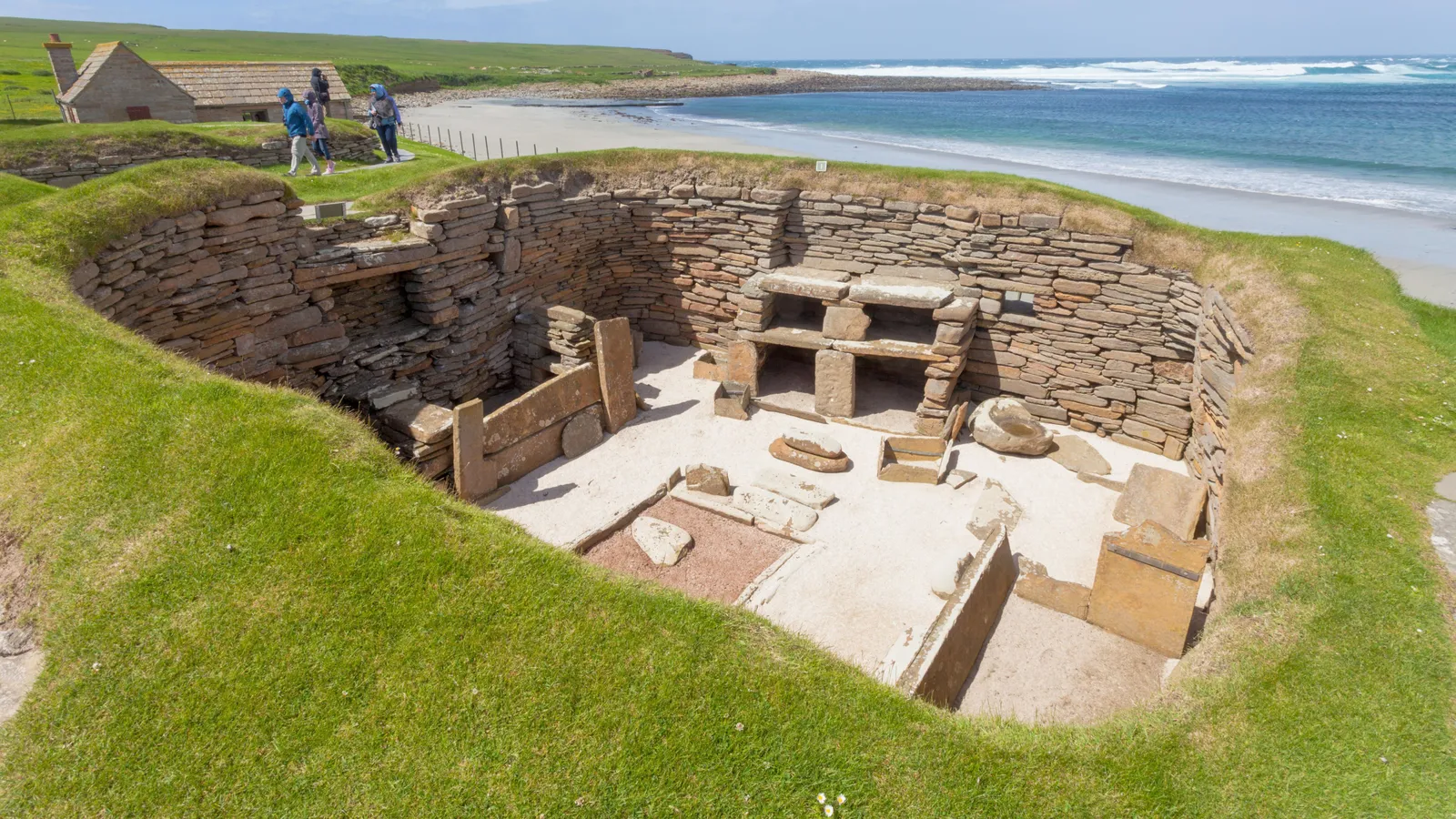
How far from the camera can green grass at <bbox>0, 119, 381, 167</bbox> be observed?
39.3ft

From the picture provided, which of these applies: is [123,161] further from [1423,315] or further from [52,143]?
[1423,315]

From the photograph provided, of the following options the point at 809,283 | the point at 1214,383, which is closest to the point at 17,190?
the point at 809,283

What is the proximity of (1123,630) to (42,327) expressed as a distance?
1004cm

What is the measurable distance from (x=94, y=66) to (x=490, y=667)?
821 inches

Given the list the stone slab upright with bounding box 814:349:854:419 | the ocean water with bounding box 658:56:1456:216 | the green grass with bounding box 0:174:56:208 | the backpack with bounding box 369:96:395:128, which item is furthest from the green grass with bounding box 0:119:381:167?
the ocean water with bounding box 658:56:1456:216

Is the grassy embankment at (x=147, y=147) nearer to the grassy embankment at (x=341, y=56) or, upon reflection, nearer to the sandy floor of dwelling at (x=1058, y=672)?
the sandy floor of dwelling at (x=1058, y=672)

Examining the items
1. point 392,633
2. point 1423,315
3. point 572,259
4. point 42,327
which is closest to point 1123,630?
point 392,633

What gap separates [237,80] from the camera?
20016 mm

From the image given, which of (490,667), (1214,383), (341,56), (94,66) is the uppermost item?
(341,56)

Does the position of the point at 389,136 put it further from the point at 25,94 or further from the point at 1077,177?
the point at 25,94

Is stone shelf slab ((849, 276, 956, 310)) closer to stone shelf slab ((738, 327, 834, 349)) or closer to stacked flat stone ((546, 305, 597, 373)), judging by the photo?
stone shelf slab ((738, 327, 834, 349))

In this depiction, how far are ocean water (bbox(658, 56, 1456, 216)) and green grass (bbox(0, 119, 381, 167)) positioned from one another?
2734 cm

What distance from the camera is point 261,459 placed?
5.21 meters

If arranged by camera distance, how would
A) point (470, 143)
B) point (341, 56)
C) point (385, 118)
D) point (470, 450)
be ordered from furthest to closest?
point (341, 56) → point (470, 143) → point (385, 118) → point (470, 450)
